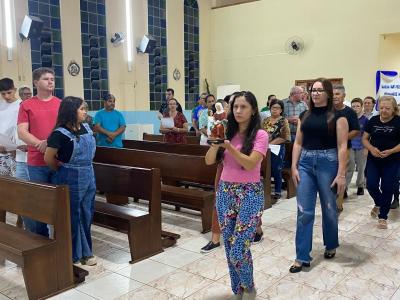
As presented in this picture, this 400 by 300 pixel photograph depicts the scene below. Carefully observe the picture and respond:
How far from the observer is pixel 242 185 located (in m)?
2.31

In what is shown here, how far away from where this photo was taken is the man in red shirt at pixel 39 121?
3078 mm

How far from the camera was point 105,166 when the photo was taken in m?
3.85

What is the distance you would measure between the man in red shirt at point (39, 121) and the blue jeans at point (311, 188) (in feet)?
6.37

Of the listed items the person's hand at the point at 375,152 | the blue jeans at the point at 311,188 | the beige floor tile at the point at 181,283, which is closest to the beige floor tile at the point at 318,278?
the blue jeans at the point at 311,188

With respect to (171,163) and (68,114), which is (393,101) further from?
(68,114)

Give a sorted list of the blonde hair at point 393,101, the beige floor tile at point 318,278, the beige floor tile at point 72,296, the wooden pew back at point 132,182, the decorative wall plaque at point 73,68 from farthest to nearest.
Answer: the decorative wall plaque at point 73,68, the blonde hair at point 393,101, the wooden pew back at point 132,182, the beige floor tile at point 318,278, the beige floor tile at point 72,296

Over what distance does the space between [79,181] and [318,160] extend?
5.81ft

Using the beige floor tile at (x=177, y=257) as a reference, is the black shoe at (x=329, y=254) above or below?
above

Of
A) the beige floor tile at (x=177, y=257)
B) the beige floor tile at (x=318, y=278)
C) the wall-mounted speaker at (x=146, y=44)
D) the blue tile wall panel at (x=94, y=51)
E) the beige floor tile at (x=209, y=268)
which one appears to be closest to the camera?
the beige floor tile at (x=318, y=278)

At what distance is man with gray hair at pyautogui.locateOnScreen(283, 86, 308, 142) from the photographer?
5629 mm

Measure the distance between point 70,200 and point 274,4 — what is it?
846 centimetres

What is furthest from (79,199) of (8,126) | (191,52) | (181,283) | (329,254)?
(191,52)

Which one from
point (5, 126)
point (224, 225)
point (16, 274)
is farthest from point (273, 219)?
point (5, 126)

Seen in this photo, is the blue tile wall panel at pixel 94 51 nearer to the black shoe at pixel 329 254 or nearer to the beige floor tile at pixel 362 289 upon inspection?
the black shoe at pixel 329 254
